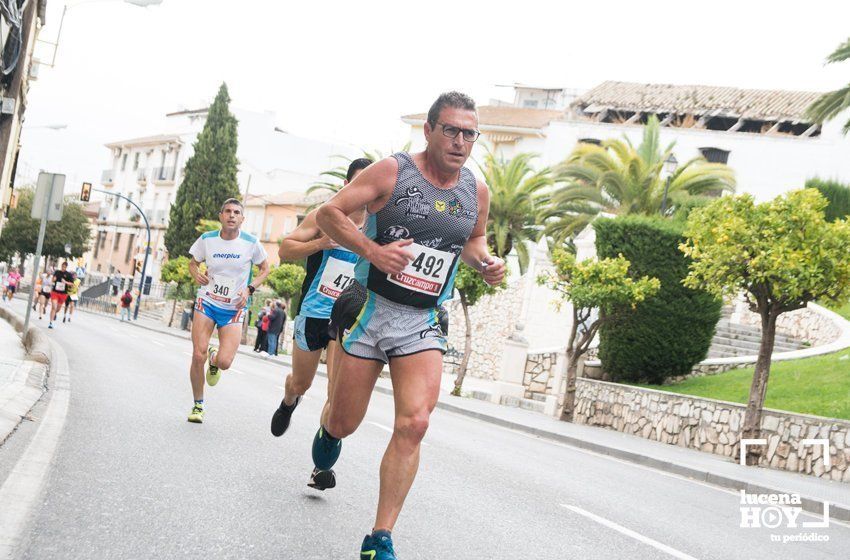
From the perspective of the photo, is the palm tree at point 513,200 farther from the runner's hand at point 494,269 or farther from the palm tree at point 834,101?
the runner's hand at point 494,269

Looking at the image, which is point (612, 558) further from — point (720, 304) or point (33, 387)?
point (720, 304)

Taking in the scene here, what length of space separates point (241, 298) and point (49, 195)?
954 cm

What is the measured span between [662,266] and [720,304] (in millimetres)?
1482

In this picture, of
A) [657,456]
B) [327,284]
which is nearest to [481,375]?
[657,456]

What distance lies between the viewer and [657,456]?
49.5 feet

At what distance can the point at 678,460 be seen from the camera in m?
14.8

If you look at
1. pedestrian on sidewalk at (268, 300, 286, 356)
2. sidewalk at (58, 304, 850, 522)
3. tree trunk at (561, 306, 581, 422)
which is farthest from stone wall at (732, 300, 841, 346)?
pedestrian on sidewalk at (268, 300, 286, 356)

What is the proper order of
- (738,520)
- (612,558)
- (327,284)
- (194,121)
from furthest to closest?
(194,121), (738,520), (327,284), (612,558)

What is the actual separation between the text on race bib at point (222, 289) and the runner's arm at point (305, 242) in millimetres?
3040

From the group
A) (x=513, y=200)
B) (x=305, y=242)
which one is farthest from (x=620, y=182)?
(x=305, y=242)

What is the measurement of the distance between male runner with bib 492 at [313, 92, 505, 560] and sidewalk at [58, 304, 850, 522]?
7.33m

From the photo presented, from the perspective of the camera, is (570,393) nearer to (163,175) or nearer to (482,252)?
(482,252)

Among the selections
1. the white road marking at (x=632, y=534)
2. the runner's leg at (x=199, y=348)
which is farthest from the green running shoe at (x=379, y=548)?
the runner's leg at (x=199, y=348)

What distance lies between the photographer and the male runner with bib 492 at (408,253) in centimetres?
507
